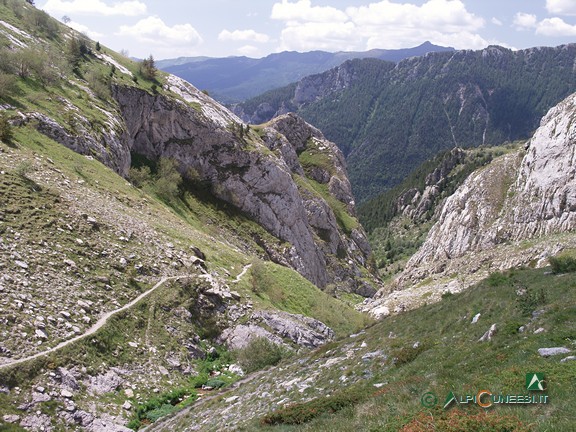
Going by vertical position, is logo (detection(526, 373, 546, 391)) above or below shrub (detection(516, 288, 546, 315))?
above

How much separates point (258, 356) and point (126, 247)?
1631cm

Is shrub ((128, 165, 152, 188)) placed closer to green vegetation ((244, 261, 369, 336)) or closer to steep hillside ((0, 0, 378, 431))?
steep hillside ((0, 0, 378, 431))

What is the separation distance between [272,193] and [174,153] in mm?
22644

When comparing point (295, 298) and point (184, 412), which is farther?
point (295, 298)

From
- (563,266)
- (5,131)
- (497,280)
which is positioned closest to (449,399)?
(497,280)

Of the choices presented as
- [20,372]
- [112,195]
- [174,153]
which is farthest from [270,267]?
[174,153]

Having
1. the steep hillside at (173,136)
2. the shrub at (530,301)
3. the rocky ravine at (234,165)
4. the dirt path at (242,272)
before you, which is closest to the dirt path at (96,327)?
the dirt path at (242,272)

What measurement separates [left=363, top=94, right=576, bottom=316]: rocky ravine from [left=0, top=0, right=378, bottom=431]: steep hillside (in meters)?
15.3

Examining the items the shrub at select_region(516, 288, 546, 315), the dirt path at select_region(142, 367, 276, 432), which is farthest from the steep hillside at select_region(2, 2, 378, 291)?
the shrub at select_region(516, 288, 546, 315)

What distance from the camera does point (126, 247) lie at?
37000 mm

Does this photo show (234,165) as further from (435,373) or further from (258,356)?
(435,373)

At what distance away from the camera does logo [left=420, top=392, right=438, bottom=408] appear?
12295 millimetres

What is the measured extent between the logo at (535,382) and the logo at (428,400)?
272 centimetres

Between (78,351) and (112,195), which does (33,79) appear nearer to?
(112,195)
